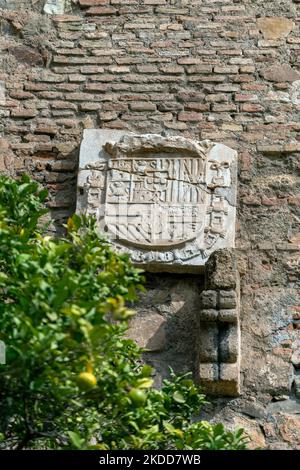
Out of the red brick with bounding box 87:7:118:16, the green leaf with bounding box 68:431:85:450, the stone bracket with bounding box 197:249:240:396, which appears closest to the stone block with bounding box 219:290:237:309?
the stone bracket with bounding box 197:249:240:396

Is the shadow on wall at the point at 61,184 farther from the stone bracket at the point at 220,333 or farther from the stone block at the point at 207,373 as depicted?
the stone block at the point at 207,373

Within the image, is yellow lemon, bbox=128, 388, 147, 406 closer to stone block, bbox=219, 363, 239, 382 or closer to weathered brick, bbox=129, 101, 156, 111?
stone block, bbox=219, 363, 239, 382

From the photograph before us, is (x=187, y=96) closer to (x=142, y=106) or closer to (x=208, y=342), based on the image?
(x=142, y=106)

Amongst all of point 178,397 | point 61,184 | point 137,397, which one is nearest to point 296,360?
point 178,397

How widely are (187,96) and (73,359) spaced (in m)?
2.55

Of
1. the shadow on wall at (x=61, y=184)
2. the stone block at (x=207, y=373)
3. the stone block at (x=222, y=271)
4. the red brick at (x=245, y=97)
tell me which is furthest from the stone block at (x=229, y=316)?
the red brick at (x=245, y=97)

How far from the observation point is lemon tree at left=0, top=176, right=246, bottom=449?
3.98 metres

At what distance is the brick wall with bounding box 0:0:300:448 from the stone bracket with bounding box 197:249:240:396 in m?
0.21

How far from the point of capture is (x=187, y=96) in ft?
20.6

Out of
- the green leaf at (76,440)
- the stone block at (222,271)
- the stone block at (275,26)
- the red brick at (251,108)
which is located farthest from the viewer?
the stone block at (275,26)

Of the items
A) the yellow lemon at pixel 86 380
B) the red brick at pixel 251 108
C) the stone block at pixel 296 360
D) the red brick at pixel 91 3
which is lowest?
the yellow lemon at pixel 86 380

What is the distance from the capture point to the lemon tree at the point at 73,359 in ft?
13.1

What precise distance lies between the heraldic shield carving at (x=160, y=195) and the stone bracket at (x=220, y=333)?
24 cm

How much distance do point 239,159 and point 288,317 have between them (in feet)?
2.84
